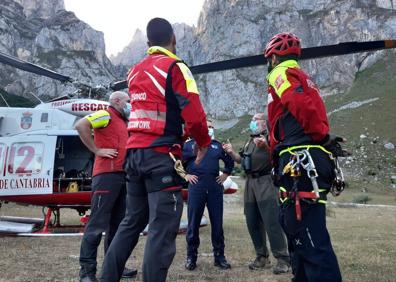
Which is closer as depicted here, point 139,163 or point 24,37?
point 139,163

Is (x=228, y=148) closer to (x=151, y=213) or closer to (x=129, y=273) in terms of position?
(x=129, y=273)

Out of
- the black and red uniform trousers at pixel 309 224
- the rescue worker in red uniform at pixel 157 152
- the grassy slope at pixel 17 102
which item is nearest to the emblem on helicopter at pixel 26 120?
the rescue worker in red uniform at pixel 157 152

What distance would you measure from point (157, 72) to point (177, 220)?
1.09m

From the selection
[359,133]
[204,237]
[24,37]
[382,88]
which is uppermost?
[24,37]

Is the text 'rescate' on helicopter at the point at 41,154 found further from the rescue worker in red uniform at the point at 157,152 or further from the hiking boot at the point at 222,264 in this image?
the rescue worker in red uniform at the point at 157,152

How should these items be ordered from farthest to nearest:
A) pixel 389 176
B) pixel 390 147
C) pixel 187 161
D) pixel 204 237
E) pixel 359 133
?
pixel 359 133 < pixel 390 147 < pixel 389 176 < pixel 204 237 < pixel 187 161

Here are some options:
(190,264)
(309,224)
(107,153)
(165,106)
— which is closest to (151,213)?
(165,106)

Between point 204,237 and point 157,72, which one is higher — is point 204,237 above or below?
below

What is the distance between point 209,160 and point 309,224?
124 inches

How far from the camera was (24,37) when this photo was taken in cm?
10962

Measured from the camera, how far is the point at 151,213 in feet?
10.7

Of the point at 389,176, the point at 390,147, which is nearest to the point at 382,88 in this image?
the point at 390,147

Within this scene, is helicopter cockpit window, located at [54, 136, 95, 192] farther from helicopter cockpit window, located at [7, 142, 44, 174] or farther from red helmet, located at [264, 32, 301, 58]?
red helmet, located at [264, 32, 301, 58]

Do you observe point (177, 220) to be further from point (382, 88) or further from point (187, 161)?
point (382, 88)
